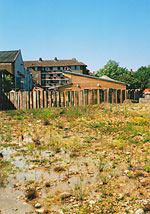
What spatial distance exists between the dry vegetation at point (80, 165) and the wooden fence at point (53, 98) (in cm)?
811

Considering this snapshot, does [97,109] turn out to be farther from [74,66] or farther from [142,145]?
[74,66]

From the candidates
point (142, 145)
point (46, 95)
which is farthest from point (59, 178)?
point (46, 95)

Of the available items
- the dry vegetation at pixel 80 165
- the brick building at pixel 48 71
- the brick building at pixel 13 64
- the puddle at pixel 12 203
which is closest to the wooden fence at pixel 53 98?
the dry vegetation at pixel 80 165

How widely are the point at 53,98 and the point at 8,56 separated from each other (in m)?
31.5

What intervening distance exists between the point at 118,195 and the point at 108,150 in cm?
302

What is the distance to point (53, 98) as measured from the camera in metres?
19.7

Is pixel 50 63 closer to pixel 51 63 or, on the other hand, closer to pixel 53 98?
pixel 51 63

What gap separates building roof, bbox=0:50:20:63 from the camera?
45141mm

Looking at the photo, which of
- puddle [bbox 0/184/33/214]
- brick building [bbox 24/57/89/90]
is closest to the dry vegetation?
puddle [bbox 0/184/33/214]

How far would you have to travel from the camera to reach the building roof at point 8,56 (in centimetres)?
4514

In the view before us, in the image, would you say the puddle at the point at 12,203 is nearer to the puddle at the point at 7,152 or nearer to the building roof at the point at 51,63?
the puddle at the point at 7,152

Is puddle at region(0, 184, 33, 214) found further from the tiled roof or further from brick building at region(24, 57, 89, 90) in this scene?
brick building at region(24, 57, 89, 90)

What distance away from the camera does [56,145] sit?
26.6 ft

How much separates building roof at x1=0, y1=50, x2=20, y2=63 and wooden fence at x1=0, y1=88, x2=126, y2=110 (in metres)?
27.2
